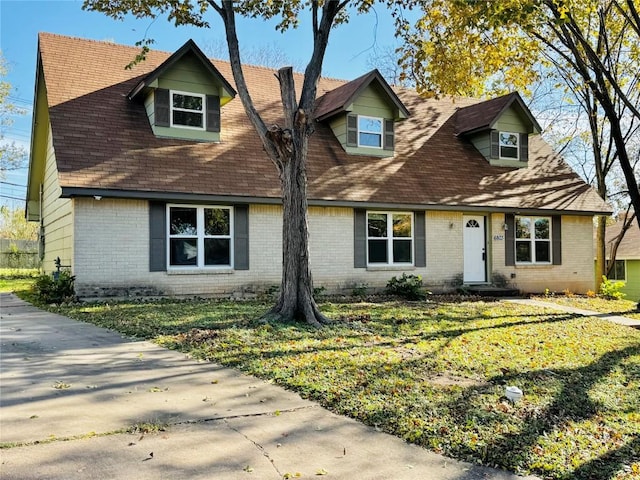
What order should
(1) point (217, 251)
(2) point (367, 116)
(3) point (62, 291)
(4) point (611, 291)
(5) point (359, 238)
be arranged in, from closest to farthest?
1. (3) point (62, 291)
2. (1) point (217, 251)
3. (5) point (359, 238)
4. (2) point (367, 116)
5. (4) point (611, 291)

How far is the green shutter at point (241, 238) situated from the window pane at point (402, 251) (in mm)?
4747

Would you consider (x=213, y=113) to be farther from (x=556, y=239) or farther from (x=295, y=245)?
(x=556, y=239)

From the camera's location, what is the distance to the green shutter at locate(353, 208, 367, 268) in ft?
55.3

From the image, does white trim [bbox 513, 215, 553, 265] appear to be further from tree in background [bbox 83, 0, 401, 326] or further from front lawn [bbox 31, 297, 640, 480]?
tree in background [bbox 83, 0, 401, 326]

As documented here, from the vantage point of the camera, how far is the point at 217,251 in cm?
1530

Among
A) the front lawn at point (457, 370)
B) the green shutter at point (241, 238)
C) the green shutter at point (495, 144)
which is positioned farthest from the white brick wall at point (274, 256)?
the green shutter at point (495, 144)

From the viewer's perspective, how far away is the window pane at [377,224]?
56.9 feet

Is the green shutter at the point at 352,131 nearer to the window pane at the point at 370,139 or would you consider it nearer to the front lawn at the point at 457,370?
the window pane at the point at 370,139

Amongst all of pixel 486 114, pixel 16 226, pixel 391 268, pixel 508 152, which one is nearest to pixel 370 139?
pixel 391 268

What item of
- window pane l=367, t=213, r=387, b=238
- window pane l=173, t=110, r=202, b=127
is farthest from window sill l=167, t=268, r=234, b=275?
window pane l=367, t=213, r=387, b=238

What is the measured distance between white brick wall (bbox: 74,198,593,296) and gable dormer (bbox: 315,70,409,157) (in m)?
2.74

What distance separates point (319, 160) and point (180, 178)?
14.8 ft

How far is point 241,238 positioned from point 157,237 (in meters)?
2.21

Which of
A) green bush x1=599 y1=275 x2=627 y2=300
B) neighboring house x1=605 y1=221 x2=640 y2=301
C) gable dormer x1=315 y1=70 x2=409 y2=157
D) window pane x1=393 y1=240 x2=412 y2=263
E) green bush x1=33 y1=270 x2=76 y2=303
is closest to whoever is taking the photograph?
green bush x1=33 y1=270 x2=76 y2=303
